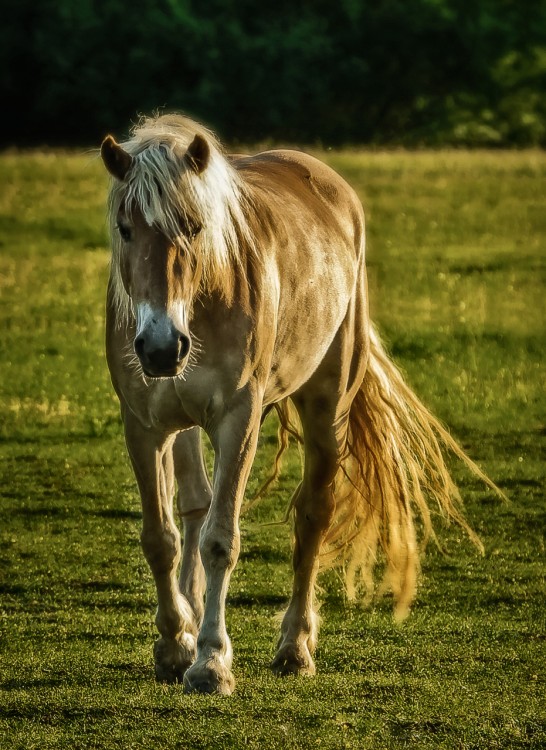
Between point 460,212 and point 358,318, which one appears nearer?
point 358,318

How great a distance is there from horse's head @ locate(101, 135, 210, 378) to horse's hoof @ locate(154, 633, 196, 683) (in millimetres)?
1314

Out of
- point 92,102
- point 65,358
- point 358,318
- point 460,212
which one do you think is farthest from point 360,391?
point 92,102

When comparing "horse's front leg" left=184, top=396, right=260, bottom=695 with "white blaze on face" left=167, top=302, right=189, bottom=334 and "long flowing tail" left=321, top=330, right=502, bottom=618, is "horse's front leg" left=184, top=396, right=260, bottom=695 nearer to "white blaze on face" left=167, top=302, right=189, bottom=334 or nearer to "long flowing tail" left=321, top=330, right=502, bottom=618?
"white blaze on face" left=167, top=302, right=189, bottom=334

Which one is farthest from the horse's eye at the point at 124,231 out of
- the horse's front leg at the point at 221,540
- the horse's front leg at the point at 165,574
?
the horse's front leg at the point at 165,574

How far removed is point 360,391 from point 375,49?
44461 millimetres

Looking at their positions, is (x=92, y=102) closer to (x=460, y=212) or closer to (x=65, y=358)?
(x=460, y=212)

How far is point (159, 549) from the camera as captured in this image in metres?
5.44

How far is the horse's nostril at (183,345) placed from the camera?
452 cm

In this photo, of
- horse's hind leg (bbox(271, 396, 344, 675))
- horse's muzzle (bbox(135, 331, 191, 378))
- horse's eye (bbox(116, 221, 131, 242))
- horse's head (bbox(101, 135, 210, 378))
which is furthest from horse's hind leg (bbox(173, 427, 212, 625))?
horse's muzzle (bbox(135, 331, 191, 378))

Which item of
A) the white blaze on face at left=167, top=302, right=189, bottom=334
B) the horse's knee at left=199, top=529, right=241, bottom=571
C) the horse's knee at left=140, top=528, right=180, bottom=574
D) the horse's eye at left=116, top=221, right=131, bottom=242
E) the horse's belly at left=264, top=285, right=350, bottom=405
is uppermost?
the horse's eye at left=116, top=221, right=131, bottom=242

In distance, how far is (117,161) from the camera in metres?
4.86

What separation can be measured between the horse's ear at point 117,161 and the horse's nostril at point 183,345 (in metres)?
0.64

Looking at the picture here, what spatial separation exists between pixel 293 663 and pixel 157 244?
189 centimetres

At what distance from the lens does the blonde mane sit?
472cm
